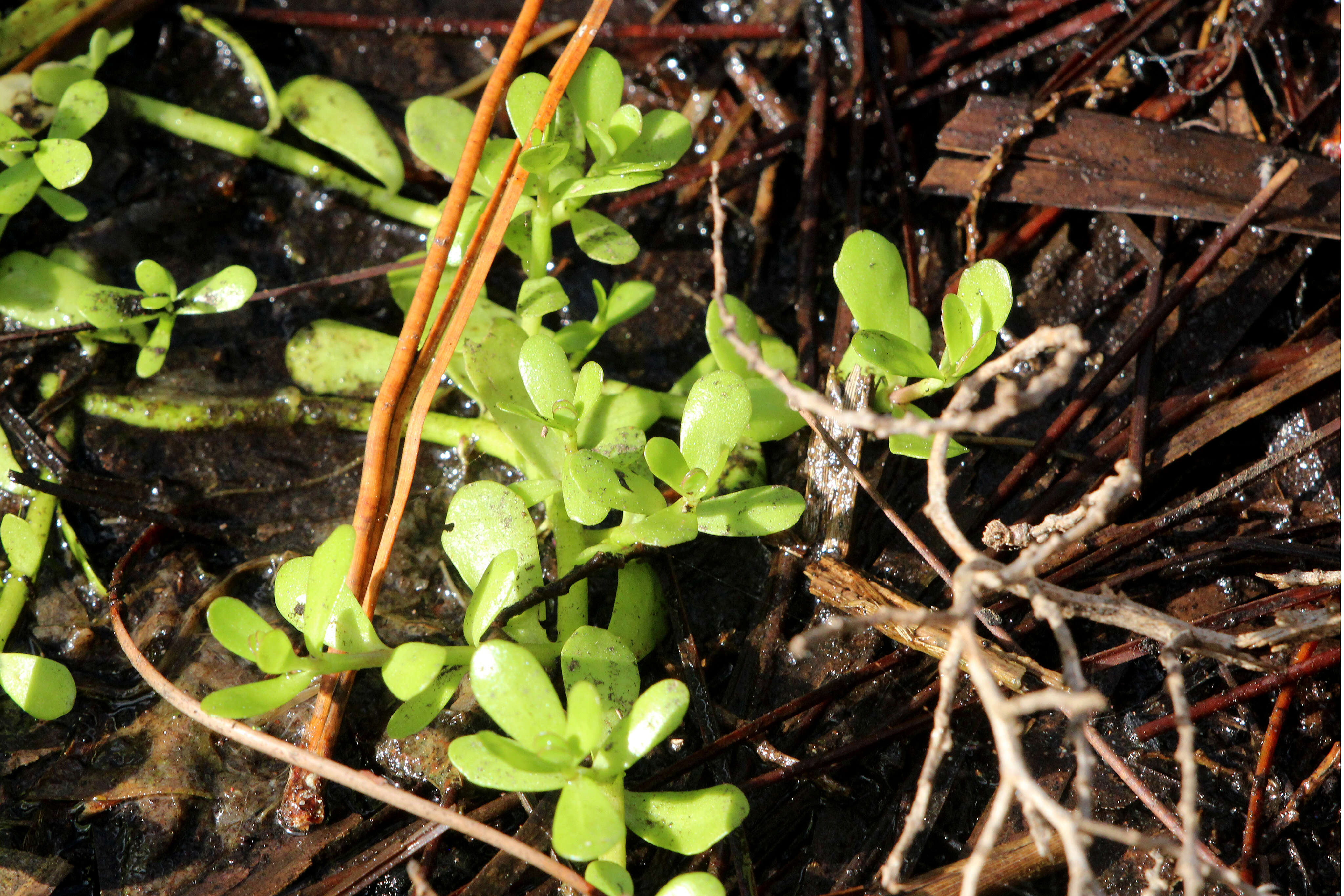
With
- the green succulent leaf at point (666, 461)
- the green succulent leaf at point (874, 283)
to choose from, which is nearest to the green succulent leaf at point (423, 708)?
the green succulent leaf at point (666, 461)

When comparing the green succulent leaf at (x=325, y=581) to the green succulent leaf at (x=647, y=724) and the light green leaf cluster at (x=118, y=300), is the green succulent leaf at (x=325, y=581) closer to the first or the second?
the green succulent leaf at (x=647, y=724)

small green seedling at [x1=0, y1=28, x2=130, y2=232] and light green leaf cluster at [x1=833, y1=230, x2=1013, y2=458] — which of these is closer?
light green leaf cluster at [x1=833, y1=230, x2=1013, y2=458]

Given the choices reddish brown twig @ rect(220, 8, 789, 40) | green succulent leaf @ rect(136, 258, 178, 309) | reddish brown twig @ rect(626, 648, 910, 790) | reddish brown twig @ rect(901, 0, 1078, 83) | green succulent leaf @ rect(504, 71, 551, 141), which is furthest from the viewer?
reddish brown twig @ rect(220, 8, 789, 40)

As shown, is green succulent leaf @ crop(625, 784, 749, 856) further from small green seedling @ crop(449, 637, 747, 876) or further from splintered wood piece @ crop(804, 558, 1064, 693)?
splintered wood piece @ crop(804, 558, 1064, 693)

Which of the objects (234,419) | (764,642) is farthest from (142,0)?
(764,642)

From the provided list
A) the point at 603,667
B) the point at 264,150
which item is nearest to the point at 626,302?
the point at 603,667

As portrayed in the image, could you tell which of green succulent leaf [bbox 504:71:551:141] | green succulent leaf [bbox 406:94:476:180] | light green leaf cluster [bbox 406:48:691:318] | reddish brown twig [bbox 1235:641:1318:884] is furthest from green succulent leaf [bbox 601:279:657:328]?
reddish brown twig [bbox 1235:641:1318:884]

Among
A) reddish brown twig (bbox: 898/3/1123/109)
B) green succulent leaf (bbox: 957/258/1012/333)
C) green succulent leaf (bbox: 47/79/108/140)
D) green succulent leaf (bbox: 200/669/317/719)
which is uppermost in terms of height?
reddish brown twig (bbox: 898/3/1123/109)
